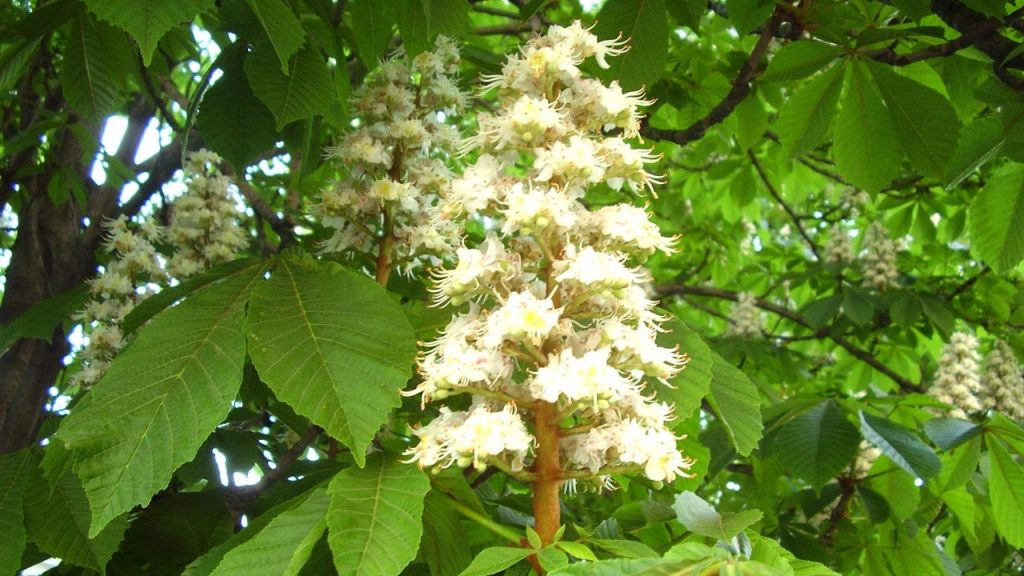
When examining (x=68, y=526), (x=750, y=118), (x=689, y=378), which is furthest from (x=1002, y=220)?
(x=68, y=526)

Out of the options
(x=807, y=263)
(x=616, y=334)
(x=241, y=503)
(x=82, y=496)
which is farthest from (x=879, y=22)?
(x=807, y=263)

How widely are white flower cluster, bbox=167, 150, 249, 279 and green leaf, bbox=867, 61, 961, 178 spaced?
183 cm

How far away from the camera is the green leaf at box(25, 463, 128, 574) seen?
1693 mm

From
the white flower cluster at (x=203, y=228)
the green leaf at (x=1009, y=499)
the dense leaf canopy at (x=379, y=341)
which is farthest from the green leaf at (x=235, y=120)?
the green leaf at (x=1009, y=499)

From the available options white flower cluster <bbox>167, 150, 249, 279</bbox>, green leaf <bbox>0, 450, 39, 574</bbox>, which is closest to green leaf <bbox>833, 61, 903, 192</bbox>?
white flower cluster <bbox>167, 150, 249, 279</bbox>

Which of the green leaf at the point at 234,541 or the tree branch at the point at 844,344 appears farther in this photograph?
the tree branch at the point at 844,344

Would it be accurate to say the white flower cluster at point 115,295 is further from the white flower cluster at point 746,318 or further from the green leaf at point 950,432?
the white flower cluster at point 746,318

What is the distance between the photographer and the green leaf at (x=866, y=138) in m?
2.29

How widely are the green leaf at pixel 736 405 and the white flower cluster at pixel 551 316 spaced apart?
0.12m

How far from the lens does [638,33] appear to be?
2.12m

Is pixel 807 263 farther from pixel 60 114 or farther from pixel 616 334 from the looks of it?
pixel 616 334

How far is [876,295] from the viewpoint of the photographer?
15.1 feet

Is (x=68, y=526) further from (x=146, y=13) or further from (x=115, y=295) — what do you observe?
(x=115, y=295)

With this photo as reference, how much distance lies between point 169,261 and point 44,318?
1.40ft
